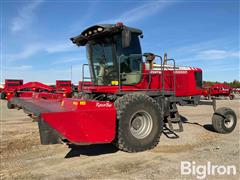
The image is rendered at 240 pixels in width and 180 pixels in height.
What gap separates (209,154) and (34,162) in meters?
3.34

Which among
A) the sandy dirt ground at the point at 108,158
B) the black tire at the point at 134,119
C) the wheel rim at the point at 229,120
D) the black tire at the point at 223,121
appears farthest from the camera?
the wheel rim at the point at 229,120

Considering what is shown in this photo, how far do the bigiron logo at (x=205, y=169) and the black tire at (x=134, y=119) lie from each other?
1.07 metres

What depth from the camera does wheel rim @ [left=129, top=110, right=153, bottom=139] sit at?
5.64 metres

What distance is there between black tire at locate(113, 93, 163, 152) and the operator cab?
32.4 inches

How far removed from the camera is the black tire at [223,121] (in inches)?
302

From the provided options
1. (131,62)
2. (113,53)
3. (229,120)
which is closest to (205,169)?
(131,62)

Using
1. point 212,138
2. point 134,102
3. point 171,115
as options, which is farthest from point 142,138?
point 212,138

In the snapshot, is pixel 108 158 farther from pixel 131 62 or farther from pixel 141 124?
pixel 131 62

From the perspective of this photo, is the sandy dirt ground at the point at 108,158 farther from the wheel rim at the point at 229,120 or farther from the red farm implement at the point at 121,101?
the wheel rim at the point at 229,120

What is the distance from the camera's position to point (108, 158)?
502 cm

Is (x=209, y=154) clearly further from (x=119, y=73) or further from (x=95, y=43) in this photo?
(x=95, y=43)

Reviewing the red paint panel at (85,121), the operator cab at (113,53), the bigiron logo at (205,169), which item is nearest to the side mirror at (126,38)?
the operator cab at (113,53)

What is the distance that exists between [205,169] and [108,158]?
1726 mm

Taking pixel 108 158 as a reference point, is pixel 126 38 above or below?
above
